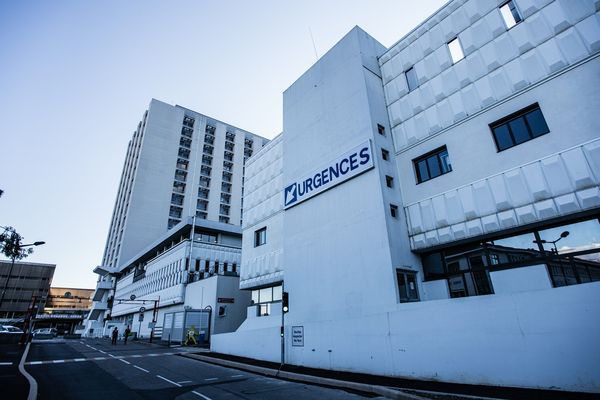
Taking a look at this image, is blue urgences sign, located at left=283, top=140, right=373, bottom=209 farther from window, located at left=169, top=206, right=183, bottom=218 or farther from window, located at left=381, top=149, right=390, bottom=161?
window, located at left=169, top=206, right=183, bottom=218

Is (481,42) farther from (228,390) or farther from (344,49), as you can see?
(228,390)

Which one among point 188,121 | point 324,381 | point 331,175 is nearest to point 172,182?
point 188,121

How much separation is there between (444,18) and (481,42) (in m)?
3.11

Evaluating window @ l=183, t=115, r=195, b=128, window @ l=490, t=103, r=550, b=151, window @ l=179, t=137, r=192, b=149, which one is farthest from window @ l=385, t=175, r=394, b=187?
window @ l=183, t=115, r=195, b=128

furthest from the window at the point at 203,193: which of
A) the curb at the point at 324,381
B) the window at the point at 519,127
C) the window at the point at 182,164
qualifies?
the window at the point at 519,127

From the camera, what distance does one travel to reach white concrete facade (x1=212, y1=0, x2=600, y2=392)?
9.95 meters

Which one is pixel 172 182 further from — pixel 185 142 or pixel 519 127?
pixel 519 127

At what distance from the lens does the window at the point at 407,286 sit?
1436 centimetres

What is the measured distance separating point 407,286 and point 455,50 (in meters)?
12.3

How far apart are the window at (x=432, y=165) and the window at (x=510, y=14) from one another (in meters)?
6.04

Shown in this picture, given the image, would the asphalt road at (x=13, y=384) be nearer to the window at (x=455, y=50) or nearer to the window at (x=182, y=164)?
the window at (x=455, y=50)

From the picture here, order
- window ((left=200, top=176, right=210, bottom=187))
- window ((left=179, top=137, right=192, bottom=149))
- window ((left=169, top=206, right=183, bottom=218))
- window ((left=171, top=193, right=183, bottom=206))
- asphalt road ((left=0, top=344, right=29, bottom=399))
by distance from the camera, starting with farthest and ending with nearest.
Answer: window ((left=179, top=137, right=192, bottom=149)) → window ((left=200, top=176, right=210, bottom=187)) → window ((left=171, top=193, right=183, bottom=206)) → window ((left=169, top=206, right=183, bottom=218)) → asphalt road ((left=0, top=344, right=29, bottom=399))

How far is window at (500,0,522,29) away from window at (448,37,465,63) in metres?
2.03

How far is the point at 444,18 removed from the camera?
1652 centimetres
